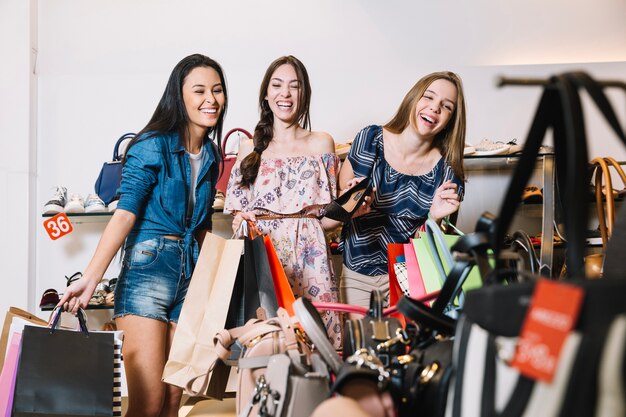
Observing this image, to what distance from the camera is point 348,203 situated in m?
2.43

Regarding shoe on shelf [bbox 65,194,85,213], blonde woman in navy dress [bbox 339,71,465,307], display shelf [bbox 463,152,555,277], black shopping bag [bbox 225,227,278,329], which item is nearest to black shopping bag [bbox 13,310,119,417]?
black shopping bag [bbox 225,227,278,329]

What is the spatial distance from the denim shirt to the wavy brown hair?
3.00ft

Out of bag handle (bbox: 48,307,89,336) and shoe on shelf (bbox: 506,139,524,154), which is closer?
bag handle (bbox: 48,307,89,336)

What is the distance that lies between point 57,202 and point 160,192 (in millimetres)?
1868

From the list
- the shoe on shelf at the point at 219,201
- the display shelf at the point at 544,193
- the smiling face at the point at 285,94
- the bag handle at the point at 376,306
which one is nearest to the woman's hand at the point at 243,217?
the smiling face at the point at 285,94

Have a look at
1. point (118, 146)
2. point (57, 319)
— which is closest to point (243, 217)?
point (57, 319)

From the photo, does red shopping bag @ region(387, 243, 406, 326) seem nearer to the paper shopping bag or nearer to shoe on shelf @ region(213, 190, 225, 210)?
the paper shopping bag

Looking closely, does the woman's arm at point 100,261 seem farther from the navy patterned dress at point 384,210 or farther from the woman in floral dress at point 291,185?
the navy patterned dress at point 384,210

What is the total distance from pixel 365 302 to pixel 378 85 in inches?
78.9

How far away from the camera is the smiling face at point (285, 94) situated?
2914 millimetres

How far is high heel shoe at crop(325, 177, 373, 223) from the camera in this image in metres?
2.31

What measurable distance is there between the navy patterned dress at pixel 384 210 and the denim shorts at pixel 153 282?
2.35 ft

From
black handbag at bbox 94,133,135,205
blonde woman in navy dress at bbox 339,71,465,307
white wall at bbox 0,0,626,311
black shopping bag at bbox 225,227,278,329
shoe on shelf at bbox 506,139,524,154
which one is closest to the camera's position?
black shopping bag at bbox 225,227,278,329

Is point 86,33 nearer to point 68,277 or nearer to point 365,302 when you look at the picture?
point 68,277
